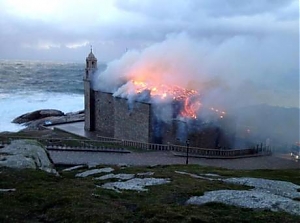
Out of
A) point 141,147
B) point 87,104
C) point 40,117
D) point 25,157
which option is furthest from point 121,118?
point 40,117

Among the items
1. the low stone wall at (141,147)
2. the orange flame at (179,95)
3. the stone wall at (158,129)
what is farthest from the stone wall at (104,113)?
the low stone wall at (141,147)

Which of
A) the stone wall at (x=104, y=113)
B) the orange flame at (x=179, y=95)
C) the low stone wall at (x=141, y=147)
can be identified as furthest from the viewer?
the stone wall at (x=104, y=113)

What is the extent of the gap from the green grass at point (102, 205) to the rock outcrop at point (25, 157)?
210 cm

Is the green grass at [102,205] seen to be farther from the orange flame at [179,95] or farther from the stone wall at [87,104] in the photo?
the stone wall at [87,104]

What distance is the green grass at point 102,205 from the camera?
1198cm

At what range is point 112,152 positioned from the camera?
37062mm

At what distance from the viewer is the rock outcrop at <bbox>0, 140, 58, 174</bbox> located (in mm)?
19672

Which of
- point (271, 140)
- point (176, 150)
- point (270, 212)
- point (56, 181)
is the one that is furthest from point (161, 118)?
point (270, 212)

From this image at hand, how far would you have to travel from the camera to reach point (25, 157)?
68.5ft

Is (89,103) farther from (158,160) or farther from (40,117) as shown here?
(40,117)

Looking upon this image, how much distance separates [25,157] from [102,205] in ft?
30.6

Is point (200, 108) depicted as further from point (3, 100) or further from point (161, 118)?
point (3, 100)

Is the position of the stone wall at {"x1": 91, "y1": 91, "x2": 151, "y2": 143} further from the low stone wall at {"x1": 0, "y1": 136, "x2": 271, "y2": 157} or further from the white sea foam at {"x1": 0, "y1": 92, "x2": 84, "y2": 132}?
the white sea foam at {"x1": 0, "y1": 92, "x2": 84, "y2": 132}

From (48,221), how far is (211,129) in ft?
104
